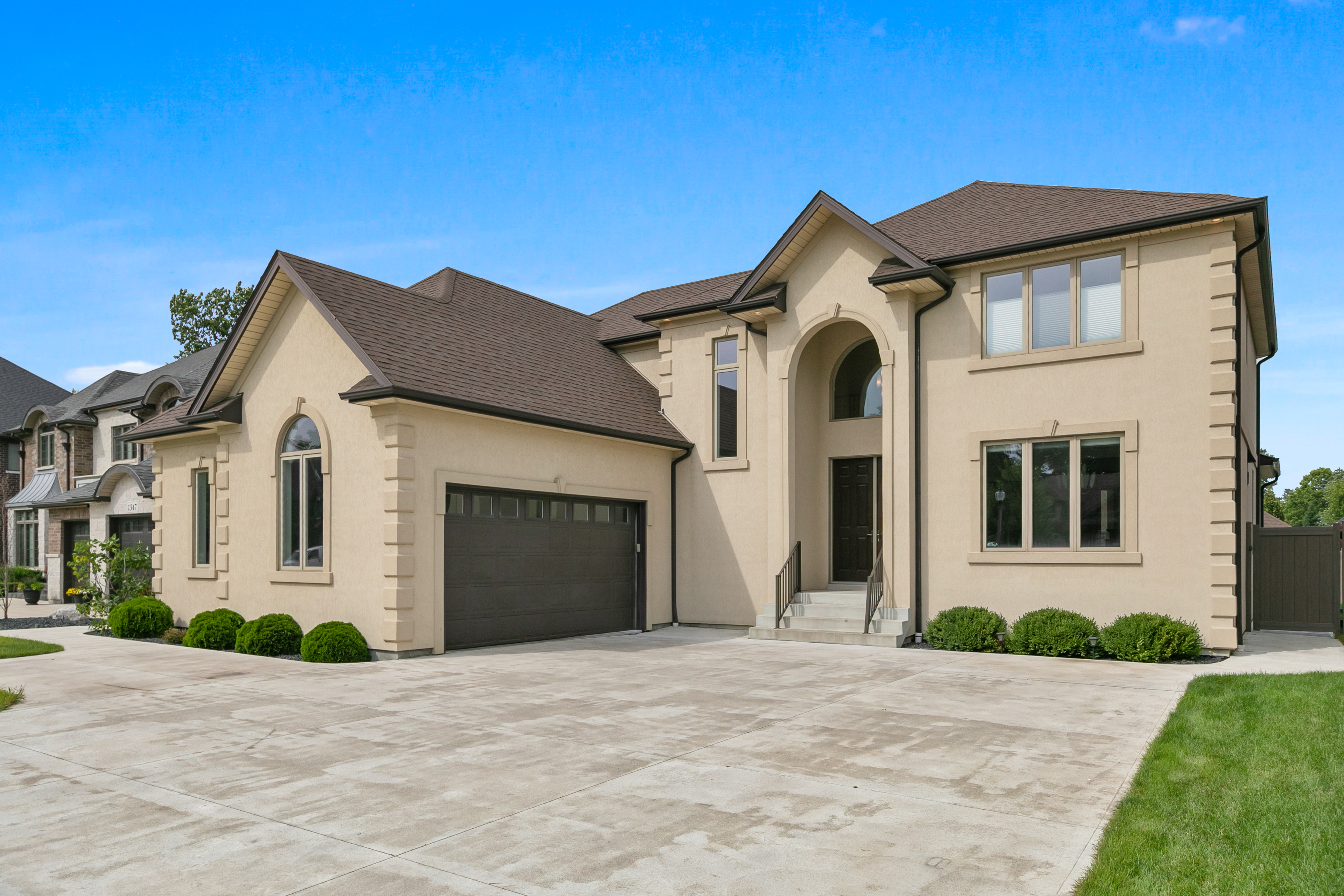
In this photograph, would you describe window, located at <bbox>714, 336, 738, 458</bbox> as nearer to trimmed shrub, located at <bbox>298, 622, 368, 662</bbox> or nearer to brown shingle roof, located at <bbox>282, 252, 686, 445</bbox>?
brown shingle roof, located at <bbox>282, 252, 686, 445</bbox>

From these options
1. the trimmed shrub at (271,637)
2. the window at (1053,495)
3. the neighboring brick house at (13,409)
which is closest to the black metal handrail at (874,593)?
the window at (1053,495)

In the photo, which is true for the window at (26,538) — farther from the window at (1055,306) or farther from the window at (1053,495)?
the window at (1055,306)

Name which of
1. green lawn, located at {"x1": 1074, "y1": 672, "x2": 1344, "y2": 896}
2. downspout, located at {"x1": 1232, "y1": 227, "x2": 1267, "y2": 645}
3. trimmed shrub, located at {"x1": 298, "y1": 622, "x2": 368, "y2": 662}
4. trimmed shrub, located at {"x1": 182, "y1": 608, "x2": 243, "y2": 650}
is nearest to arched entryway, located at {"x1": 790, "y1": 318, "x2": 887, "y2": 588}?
downspout, located at {"x1": 1232, "y1": 227, "x2": 1267, "y2": 645}

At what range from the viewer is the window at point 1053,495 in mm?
14352

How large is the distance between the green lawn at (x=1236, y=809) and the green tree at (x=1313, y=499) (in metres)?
118

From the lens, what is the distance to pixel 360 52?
52.7 ft

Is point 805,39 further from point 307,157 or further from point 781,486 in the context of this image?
point 307,157

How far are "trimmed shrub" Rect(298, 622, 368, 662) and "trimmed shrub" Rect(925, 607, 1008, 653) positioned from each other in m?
8.93

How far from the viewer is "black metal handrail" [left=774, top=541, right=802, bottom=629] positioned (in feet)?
54.4

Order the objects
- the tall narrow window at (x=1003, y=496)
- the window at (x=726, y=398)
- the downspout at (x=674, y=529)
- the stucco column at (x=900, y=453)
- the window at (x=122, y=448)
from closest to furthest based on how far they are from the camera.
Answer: the tall narrow window at (x=1003, y=496) < the stucco column at (x=900, y=453) < the window at (x=726, y=398) < the downspout at (x=674, y=529) < the window at (x=122, y=448)

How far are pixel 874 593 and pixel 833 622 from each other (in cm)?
96

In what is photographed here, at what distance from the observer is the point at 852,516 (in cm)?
1811

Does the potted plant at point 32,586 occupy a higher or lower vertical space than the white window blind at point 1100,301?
lower

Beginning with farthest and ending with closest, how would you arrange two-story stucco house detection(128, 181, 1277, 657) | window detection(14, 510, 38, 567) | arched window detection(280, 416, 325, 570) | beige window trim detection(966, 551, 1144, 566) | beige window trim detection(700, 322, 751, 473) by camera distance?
window detection(14, 510, 38, 567) → beige window trim detection(700, 322, 751, 473) → arched window detection(280, 416, 325, 570) → beige window trim detection(966, 551, 1144, 566) → two-story stucco house detection(128, 181, 1277, 657)
